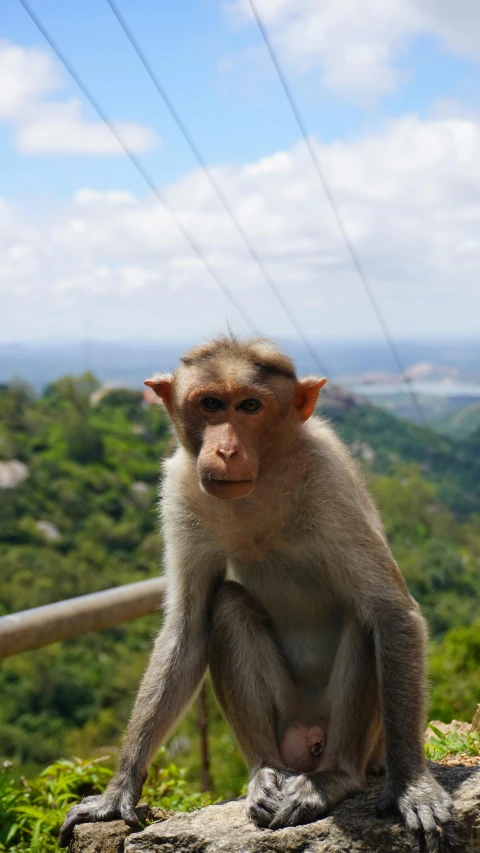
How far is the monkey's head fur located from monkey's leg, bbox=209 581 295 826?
1.78ft

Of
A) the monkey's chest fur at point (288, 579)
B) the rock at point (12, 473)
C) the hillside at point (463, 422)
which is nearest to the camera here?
the monkey's chest fur at point (288, 579)

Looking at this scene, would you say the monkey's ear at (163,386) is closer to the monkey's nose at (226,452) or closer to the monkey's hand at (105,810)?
the monkey's nose at (226,452)

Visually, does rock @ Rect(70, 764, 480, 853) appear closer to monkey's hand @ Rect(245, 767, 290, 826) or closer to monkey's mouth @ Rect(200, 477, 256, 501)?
monkey's hand @ Rect(245, 767, 290, 826)

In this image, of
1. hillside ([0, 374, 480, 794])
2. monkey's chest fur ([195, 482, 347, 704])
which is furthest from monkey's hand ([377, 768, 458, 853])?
hillside ([0, 374, 480, 794])

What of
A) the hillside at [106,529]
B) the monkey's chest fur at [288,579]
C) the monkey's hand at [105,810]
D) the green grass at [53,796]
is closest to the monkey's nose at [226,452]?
the monkey's chest fur at [288,579]

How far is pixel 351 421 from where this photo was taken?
55.4 feet

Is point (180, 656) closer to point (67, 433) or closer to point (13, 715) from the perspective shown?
point (13, 715)

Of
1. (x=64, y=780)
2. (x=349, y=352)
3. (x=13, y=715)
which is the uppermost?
(x=349, y=352)

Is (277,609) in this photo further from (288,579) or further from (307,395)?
(307,395)

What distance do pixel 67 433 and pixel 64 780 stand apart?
34.3 metres

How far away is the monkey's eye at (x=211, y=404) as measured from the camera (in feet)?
10.4

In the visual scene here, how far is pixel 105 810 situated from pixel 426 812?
3.81ft

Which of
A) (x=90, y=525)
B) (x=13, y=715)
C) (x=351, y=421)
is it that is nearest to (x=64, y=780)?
(x=351, y=421)

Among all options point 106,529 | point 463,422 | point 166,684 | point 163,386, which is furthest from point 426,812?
point 106,529
